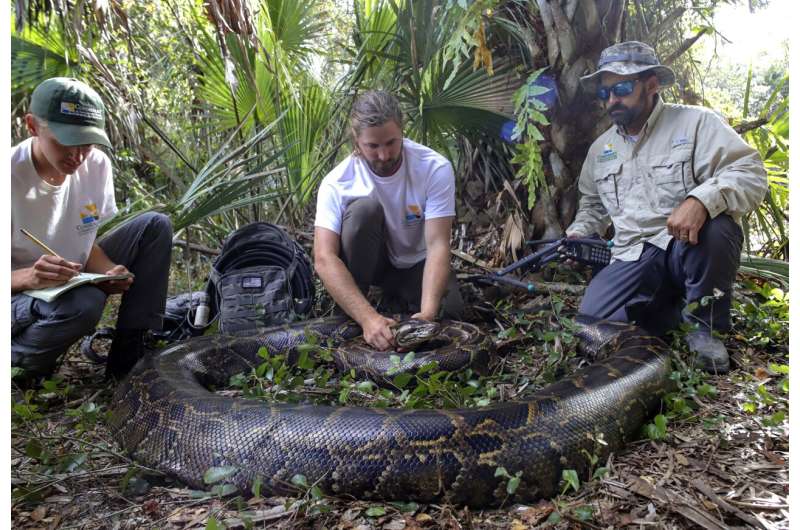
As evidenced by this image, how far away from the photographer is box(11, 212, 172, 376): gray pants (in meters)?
3.74

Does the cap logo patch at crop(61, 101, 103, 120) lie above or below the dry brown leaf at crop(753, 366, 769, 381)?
above

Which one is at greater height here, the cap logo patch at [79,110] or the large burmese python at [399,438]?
the cap logo patch at [79,110]

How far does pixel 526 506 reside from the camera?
253cm

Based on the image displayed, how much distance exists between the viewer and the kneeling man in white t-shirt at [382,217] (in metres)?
4.27

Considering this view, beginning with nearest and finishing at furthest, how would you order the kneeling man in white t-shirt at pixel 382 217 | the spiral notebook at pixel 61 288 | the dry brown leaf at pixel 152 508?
the dry brown leaf at pixel 152 508, the spiral notebook at pixel 61 288, the kneeling man in white t-shirt at pixel 382 217

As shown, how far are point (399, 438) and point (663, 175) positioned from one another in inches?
119

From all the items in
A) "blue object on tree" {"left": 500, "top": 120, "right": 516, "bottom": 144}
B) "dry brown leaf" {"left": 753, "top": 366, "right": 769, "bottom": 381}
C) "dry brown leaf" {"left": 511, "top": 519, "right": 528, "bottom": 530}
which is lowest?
"dry brown leaf" {"left": 511, "top": 519, "right": 528, "bottom": 530}

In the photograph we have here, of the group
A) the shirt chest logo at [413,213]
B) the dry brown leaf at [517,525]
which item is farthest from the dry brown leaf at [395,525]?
the shirt chest logo at [413,213]

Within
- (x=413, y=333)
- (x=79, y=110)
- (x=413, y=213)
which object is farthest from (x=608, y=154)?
(x=79, y=110)

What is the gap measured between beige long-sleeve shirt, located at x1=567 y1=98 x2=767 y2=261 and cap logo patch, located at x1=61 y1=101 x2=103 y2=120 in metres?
3.65

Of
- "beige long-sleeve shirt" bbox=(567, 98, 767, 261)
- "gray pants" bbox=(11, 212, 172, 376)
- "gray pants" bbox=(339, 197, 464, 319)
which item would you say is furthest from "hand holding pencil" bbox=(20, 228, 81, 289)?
"beige long-sleeve shirt" bbox=(567, 98, 767, 261)

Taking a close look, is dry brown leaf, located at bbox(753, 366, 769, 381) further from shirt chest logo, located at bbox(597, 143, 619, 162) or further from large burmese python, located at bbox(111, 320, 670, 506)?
shirt chest logo, located at bbox(597, 143, 619, 162)

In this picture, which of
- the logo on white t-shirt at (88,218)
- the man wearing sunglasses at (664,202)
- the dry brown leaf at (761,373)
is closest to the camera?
the dry brown leaf at (761,373)

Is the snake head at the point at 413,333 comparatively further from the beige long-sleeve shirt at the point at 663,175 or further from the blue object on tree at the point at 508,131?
the blue object on tree at the point at 508,131
